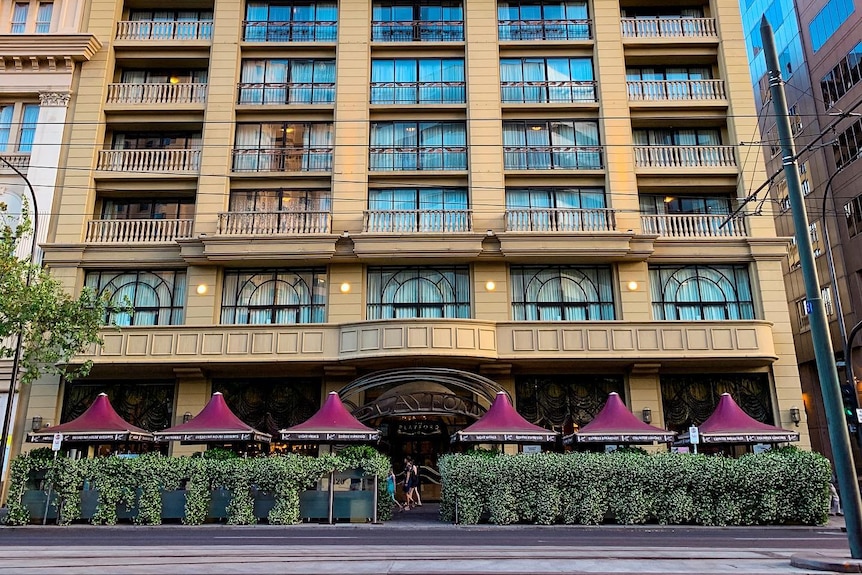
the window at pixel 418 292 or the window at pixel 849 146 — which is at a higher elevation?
the window at pixel 849 146

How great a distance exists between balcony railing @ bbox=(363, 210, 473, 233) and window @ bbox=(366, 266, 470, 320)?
5.26 ft

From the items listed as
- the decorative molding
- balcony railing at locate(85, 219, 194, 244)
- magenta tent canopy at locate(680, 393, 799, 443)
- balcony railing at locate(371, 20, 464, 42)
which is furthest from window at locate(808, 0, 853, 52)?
the decorative molding

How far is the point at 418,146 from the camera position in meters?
29.7

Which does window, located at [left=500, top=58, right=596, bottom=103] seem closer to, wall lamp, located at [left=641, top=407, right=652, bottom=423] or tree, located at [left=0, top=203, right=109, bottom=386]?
wall lamp, located at [left=641, top=407, right=652, bottom=423]

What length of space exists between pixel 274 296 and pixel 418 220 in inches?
261

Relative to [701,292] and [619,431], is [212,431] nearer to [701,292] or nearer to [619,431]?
[619,431]

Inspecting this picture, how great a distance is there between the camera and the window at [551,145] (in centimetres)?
2948

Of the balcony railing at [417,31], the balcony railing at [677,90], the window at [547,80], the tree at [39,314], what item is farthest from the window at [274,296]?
the balcony railing at [677,90]

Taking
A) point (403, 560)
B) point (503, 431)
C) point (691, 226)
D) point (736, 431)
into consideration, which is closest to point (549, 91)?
point (691, 226)

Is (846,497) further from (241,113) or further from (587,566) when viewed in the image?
(241,113)

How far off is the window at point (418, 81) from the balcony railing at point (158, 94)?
25.6ft

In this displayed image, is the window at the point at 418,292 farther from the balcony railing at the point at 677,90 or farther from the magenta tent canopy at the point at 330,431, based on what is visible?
the balcony railing at the point at 677,90

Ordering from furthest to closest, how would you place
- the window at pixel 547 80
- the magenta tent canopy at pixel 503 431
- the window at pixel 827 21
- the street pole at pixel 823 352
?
the window at pixel 827 21, the window at pixel 547 80, the magenta tent canopy at pixel 503 431, the street pole at pixel 823 352

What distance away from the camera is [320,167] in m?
29.4
